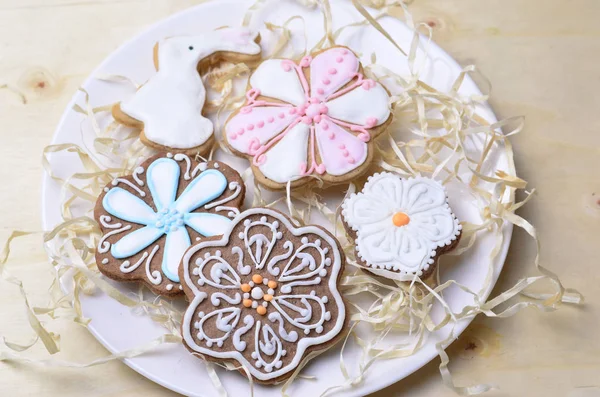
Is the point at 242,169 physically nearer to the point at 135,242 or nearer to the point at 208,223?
the point at 208,223

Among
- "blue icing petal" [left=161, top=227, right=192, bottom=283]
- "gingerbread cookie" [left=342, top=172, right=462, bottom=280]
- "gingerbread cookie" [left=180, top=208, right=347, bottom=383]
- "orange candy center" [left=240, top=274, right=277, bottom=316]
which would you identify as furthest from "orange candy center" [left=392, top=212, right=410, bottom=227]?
"blue icing petal" [left=161, top=227, right=192, bottom=283]

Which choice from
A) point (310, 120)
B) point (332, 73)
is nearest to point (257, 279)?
point (310, 120)

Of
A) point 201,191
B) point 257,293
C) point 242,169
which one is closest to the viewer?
point 257,293

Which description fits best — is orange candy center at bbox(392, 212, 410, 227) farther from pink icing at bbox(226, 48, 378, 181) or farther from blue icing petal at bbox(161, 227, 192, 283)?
blue icing petal at bbox(161, 227, 192, 283)

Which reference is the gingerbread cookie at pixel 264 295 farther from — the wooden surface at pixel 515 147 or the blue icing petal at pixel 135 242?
the wooden surface at pixel 515 147

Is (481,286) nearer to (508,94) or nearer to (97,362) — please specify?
(508,94)

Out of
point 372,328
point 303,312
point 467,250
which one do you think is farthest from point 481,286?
point 303,312
